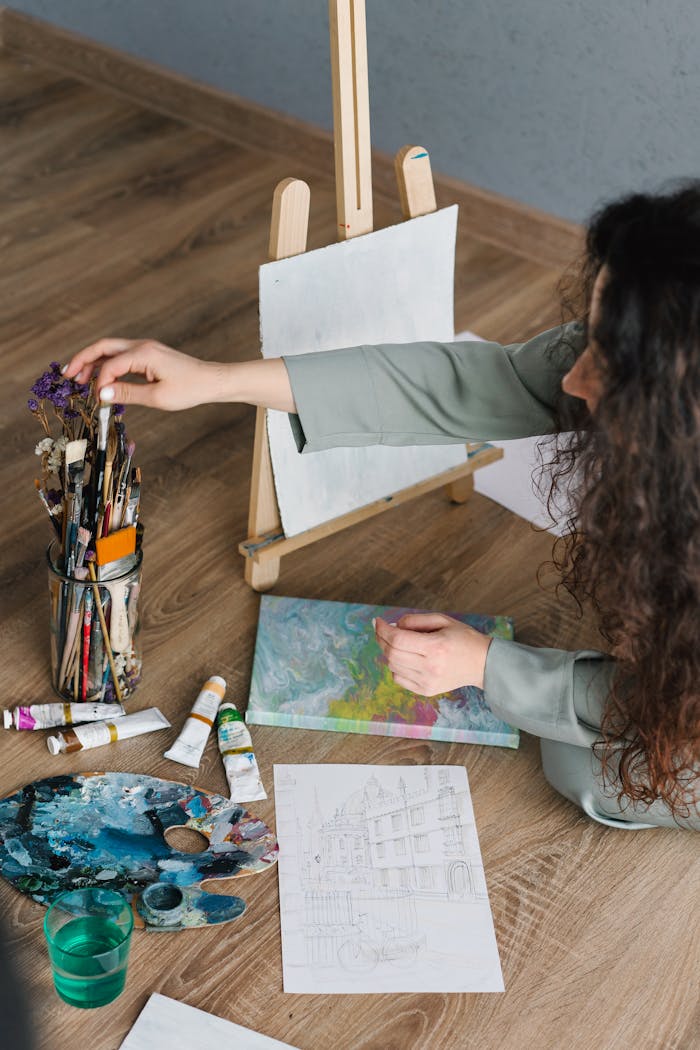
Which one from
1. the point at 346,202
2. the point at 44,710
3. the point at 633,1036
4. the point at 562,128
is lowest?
the point at 633,1036

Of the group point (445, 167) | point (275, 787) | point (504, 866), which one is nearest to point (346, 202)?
point (275, 787)

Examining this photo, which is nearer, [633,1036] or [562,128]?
[633,1036]

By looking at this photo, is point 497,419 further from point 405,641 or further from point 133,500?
point 133,500

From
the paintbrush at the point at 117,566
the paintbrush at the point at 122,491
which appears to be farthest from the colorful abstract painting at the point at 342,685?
the paintbrush at the point at 122,491

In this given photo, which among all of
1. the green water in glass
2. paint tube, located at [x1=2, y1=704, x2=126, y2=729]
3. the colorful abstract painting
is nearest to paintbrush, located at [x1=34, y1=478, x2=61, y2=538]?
paint tube, located at [x1=2, y1=704, x2=126, y2=729]

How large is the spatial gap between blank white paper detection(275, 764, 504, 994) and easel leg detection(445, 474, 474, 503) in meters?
0.61

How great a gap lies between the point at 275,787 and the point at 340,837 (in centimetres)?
11

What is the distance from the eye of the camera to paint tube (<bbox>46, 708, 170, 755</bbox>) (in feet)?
5.02

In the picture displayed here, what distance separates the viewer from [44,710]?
156 cm

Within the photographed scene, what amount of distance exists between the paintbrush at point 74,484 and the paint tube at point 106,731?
26 cm

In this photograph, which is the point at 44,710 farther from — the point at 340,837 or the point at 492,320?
the point at 492,320

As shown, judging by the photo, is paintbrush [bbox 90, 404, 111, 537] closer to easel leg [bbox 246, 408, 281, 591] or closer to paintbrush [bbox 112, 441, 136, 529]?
paintbrush [bbox 112, 441, 136, 529]

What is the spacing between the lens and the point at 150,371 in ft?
4.50

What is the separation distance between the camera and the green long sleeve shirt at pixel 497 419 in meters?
1.43
